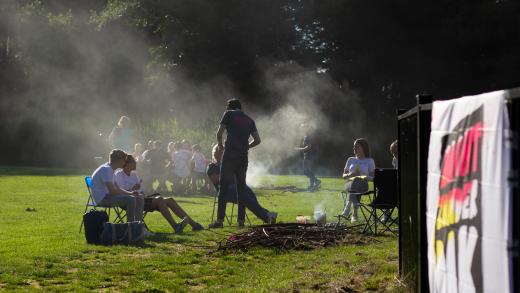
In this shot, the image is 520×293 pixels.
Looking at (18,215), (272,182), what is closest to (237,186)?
(18,215)

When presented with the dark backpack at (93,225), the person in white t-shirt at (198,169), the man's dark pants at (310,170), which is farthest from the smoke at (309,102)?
the dark backpack at (93,225)

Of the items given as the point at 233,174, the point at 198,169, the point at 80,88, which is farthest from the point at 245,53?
the point at 233,174

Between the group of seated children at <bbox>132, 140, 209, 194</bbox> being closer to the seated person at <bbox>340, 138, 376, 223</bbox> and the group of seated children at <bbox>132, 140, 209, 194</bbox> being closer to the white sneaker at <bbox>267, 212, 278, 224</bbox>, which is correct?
the seated person at <bbox>340, 138, 376, 223</bbox>

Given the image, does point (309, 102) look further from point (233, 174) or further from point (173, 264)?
point (173, 264)

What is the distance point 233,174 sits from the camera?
13852 mm

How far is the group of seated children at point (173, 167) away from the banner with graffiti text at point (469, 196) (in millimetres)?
17820

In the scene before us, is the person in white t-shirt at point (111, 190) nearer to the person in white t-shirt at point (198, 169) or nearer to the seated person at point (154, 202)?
the seated person at point (154, 202)

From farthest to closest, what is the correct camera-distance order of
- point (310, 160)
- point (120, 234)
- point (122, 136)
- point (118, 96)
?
point (118, 96) < point (310, 160) < point (122, 136) < point (120, 234)

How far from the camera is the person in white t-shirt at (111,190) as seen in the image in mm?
12258

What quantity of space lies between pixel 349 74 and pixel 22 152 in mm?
17742

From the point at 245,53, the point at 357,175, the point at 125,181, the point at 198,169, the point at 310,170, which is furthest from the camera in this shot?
the point at 245,53

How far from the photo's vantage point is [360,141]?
15.2m

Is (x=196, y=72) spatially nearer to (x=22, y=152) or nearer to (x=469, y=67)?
(x=22, y=152)

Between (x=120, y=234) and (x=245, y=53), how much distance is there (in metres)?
33.0
